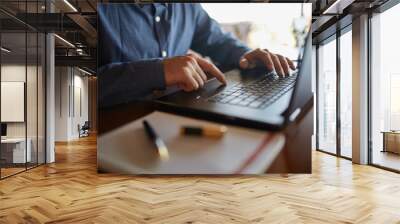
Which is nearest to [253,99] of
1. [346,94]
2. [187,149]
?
[187,149]

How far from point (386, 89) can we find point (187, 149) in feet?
13.6

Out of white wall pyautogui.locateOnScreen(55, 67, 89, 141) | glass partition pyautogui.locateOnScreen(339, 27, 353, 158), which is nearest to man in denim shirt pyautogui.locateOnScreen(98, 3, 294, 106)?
glass partition pyautogui.locateOnScreen(339, 27, 353, 158)

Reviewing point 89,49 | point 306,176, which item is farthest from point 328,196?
point 89,49

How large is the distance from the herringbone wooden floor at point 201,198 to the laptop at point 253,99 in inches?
39.5

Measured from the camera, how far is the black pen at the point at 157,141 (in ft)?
20.3

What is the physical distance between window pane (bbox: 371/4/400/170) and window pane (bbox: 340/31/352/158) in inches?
31.4

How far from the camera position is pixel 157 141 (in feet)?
20.5

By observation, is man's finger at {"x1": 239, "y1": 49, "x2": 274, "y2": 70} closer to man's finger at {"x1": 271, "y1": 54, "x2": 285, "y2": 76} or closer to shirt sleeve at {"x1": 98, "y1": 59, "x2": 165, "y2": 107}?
man's finger at {"x1": 271, "y1": 54, "x2": 285, "y2": 76}

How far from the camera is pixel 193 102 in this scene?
6.07 metres

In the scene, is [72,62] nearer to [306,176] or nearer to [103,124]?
[103,124]

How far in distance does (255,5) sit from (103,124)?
3218 millimetres

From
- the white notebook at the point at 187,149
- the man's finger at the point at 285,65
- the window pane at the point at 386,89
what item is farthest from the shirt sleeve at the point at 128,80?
the window pane at the point at 386,89

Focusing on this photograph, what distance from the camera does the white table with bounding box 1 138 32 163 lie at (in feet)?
21.8

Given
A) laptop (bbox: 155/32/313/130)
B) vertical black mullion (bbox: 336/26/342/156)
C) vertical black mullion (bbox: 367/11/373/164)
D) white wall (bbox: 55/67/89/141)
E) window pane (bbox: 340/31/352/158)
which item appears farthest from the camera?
white wall (bbox: 55/67/89/141)
